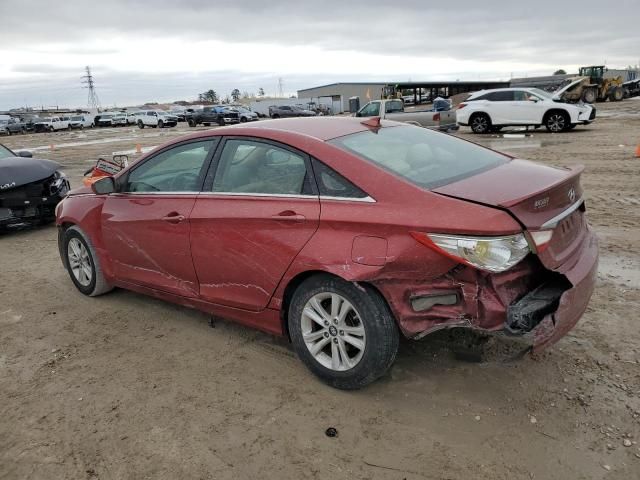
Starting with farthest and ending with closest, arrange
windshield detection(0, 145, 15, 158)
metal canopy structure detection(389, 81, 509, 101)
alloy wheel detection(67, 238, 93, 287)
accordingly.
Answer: metal canopy structure detection(389, 81, 509, 101) < windshield detection(0, 145, 15, 158) < alloy wheel detection(67, 238, 93, 287)

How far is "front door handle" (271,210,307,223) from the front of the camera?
10.2ft

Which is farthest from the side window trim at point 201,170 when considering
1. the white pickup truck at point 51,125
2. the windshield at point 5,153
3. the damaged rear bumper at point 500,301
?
the white pickup truck at point 51,125

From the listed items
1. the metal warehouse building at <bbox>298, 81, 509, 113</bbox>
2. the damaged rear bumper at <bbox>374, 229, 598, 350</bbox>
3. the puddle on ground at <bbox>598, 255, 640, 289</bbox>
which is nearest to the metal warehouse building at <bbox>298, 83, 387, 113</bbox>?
the metal warehouse building at <bbox>298, 81, 509, 113</bbox>

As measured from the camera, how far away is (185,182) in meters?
3.89

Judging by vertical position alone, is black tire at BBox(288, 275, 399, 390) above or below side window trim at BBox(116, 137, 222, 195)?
below

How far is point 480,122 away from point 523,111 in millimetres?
1497

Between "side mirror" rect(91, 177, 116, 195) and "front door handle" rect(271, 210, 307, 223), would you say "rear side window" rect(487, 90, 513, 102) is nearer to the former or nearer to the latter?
"side mirror" rect(91, 177, 116, 195)

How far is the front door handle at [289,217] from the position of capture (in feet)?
10.2

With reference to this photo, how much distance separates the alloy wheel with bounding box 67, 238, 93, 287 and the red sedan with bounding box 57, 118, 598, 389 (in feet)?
2.72

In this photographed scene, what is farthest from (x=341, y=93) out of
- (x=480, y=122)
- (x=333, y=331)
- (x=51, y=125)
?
(x=333, y=331)

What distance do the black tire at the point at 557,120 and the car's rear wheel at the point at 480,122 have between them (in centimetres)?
191

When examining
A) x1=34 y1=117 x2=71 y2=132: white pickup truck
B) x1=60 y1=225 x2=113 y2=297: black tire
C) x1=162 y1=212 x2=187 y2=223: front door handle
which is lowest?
x1=34 y1=117 x2=71 y2=132: white pickup truck

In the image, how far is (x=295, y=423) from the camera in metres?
2.93

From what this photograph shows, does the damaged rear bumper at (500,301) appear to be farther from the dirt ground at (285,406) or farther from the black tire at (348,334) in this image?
the dirt ground at (285,406)
